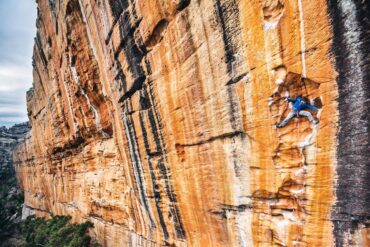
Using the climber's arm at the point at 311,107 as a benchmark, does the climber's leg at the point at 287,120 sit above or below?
below

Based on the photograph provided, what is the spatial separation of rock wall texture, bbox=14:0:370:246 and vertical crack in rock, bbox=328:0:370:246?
0.01 metres

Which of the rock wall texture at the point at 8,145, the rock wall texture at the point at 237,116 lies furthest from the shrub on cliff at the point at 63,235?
the rock wall texture at the point at 8,145

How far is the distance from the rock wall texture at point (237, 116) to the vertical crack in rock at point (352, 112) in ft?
0.04

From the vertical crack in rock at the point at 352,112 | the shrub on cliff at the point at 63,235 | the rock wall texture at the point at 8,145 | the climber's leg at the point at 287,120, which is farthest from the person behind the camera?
the rock wall texture at the point at 8,145

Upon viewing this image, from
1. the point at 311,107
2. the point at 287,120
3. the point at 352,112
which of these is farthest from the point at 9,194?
the point at 352,112

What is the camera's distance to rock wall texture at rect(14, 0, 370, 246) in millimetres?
2963

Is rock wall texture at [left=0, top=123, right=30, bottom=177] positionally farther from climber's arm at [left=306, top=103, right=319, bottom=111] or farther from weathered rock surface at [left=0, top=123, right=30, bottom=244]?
climber's arm at [left=306, top=103, right=319, bottom=111]

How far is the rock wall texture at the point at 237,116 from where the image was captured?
117 inches

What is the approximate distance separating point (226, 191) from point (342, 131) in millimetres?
2220

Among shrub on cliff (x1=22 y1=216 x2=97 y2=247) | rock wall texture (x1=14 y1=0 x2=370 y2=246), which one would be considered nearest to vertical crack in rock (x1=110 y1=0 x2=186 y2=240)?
rock wall texture (x1=14 y1=0 x2=370 y2=246)

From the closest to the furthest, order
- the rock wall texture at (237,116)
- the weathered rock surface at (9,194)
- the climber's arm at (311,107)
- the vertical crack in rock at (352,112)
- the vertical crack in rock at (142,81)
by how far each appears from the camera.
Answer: the vertical crack in rock at (352,112), the rock wall texture at (237,116), the climber's arm at (311,107), the vertical crack in rock at (142,81), the weathered rock surface at (9,194)

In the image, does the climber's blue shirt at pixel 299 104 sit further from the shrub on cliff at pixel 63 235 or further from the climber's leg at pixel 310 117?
the shrub on cliff at pixel 63 235

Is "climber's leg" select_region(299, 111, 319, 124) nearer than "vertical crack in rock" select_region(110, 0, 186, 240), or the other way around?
"climber's leg" select_region(299, 111, 319, 124)

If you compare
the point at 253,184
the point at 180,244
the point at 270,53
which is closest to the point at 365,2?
the point at 270,53
